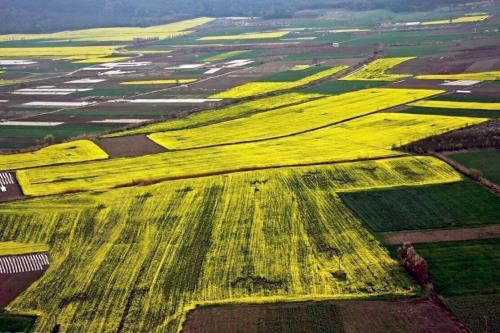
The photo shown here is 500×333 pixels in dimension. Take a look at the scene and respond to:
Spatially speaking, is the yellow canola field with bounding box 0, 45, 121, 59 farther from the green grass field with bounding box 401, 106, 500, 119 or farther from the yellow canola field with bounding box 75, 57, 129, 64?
the green grass field with bounding box 401, 106, 500, 119

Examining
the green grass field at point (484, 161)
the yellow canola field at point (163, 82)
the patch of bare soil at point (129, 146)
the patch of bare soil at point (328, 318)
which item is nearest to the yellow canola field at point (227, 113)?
the patch of bare soil at point (129, 146)

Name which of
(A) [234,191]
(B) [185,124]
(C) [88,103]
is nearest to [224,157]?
(A) [234,191]

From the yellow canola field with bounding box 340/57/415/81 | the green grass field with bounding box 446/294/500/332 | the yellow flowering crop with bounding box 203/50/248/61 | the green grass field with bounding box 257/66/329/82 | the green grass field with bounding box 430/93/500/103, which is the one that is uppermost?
the green grass field with bounding box 446/294/500/332

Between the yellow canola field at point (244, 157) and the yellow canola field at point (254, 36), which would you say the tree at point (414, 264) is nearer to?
the yellow canola field at point (244, 157)

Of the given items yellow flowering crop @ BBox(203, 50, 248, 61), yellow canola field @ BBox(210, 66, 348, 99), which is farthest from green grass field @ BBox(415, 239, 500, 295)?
yellow flowering crop @ BBox(203, 50, 248, 61)

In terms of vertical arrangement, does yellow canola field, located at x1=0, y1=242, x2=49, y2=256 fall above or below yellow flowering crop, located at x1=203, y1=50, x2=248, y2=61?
above
